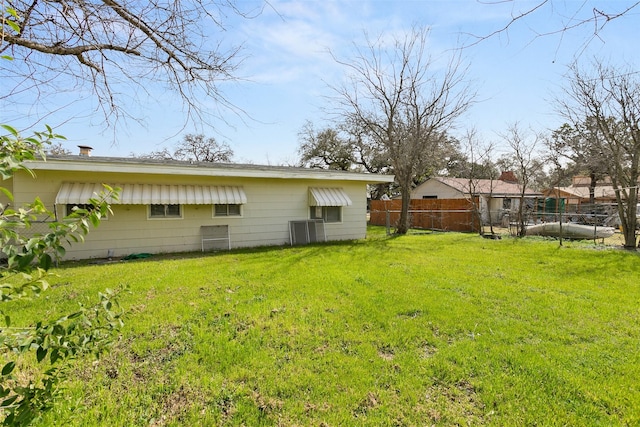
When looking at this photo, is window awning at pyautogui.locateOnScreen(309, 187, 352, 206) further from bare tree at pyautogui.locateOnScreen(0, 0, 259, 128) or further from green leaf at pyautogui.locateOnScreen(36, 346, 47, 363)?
green leaf at pyautogui.locateOnScreen(36, 346, 47, 363)

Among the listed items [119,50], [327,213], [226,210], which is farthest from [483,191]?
[119,50]

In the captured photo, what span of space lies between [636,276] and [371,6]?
25.5ft

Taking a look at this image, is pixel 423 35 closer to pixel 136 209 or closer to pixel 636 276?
pixel 636 276

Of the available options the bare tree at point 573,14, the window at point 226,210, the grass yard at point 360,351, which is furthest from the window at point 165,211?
the bare tree at point 573,14

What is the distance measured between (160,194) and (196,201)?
0.95 m

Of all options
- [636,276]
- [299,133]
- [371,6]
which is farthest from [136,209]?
[299,133]

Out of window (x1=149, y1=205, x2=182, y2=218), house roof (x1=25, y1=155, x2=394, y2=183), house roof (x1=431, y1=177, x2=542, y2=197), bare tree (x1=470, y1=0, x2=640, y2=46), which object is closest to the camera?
bare tree (x1=470, y1=0, x2=640, y2=46)

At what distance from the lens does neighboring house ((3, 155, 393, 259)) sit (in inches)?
308

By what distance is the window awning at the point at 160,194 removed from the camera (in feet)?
25.2

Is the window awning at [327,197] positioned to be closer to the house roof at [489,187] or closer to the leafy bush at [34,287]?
the leafy bush at [34,287]

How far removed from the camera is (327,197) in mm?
11289

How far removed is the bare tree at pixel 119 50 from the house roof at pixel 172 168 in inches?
161

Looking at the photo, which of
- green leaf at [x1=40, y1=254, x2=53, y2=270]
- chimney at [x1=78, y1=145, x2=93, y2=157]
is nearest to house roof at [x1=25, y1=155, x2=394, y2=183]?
chimney at [x1=78, y1=145, x2=93, y2=157]

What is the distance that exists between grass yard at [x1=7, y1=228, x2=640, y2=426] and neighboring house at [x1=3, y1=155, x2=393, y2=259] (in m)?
2.56
